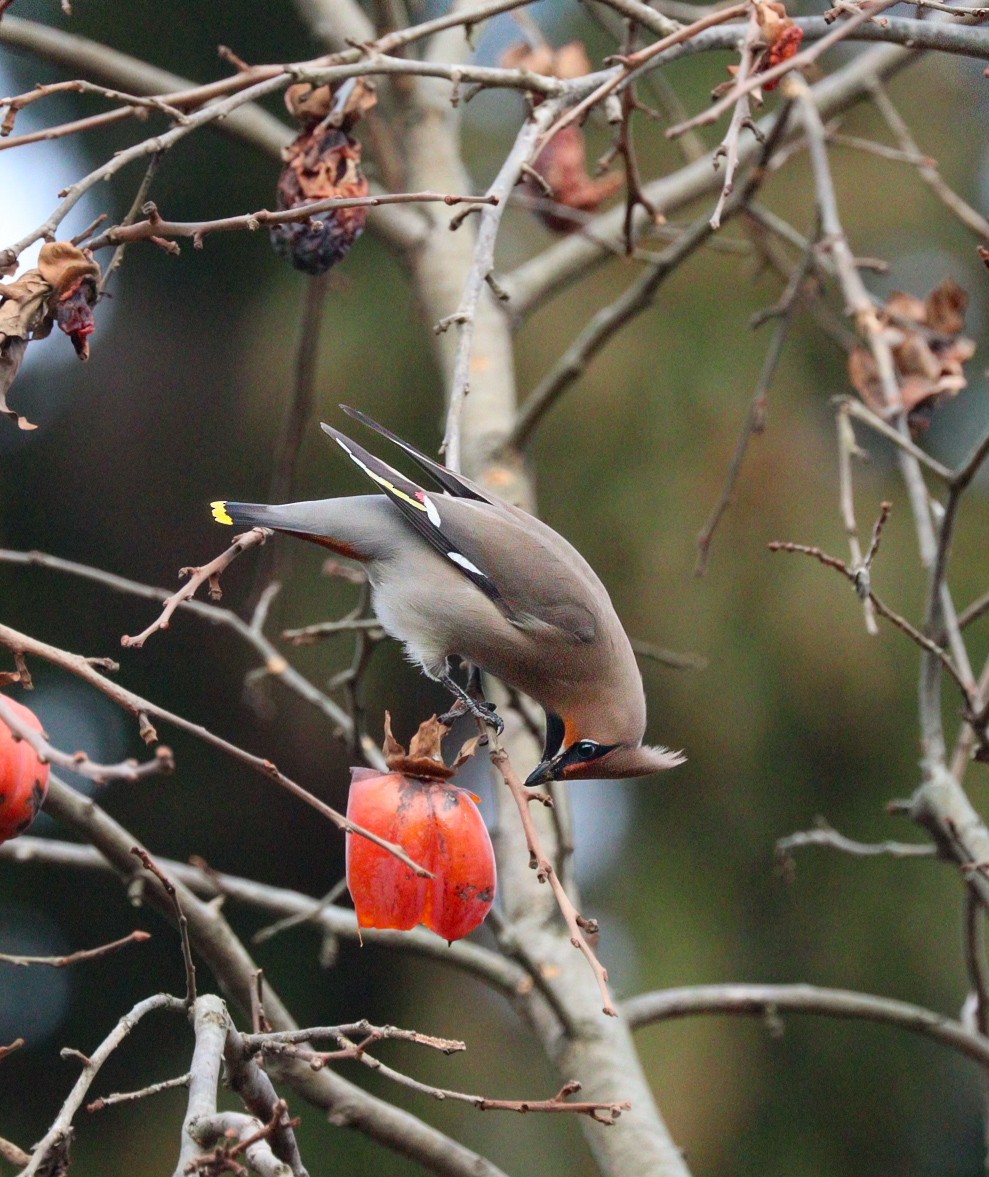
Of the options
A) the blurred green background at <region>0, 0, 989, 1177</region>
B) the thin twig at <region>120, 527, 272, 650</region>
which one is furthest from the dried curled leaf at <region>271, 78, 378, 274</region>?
the blurred green background at <region>0, 0, 989, 1177</region>

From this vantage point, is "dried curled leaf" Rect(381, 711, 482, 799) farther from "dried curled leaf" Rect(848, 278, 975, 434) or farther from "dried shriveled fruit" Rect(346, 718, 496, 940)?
"dried curled leaf" Rect(848, 278, 975, 434)

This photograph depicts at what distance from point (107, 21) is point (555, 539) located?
18.1 feet

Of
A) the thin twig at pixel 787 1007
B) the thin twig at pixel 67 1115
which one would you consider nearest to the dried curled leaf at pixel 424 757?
the thin twig at pixel 67 1115

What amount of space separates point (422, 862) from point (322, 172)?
53.3 inches

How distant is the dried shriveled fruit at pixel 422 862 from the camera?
1860 mm

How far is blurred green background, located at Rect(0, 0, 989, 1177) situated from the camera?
583 cm

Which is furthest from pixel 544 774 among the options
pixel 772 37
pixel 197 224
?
pixel 772 37

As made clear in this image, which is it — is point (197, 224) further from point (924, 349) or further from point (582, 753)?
point (924, 349)

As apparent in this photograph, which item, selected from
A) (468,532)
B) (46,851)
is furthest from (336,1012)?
(468,532)

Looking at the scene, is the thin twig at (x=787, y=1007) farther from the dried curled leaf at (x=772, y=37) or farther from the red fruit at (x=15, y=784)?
the dried curled leaf at (x=772, y=37)

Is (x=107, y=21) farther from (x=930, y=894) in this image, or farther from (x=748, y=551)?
(x=930, y=894)

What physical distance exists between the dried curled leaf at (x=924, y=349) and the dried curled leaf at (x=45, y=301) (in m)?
1.76

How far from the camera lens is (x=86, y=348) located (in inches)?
80.4

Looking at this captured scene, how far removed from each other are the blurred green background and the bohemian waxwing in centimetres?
255
